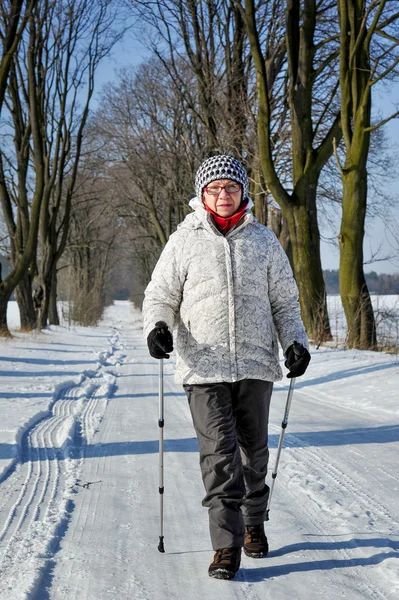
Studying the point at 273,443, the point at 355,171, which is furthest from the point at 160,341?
the point at 355,171

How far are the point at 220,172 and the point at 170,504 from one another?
2142mm

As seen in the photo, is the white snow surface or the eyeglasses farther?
the eyeglasses

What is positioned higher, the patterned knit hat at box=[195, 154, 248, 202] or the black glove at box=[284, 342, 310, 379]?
the patterned knit hat at box=[195, 154, 248, 202]

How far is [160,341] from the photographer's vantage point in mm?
3451

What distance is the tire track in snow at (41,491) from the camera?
10.4 ft

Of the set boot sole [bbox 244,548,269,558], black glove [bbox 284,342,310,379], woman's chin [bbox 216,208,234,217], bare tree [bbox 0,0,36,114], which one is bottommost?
boot sole [bbox 244,548,269,558]

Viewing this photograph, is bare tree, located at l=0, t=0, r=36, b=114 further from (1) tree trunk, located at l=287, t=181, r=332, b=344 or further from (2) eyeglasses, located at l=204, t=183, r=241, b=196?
(2) eyeglasses, located at l=204, t=183, r=241, b=196

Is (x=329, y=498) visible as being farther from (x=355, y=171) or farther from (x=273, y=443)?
(x=355, y=171)

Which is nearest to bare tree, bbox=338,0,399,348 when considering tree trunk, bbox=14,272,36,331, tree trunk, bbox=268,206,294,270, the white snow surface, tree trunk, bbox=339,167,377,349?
tree trunk, bbox=339,167,377,349

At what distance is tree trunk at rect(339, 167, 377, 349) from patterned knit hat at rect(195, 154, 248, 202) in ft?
32.1

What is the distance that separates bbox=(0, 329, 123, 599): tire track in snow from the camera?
3174 millimetres

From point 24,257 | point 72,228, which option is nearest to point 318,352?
point 24,257

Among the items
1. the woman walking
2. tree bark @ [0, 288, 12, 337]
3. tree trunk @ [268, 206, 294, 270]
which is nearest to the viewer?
the woman walking

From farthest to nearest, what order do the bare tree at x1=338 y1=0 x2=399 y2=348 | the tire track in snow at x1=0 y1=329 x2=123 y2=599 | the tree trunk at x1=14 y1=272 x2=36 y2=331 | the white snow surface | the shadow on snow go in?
the tree trunk at x1=14 y1=272 x2=36 y2=331 < the bare tree at x1=338 y1=0 x2=399 y2=348 < the shadow on snow < the tire track in snow at x1=0 y1=329 x2=123 y2=599 < the white snow surface
